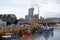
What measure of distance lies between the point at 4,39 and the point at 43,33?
31.7 m

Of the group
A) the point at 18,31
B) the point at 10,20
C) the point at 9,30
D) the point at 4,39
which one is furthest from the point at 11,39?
the point at 10,20

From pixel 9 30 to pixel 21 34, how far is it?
6984mm

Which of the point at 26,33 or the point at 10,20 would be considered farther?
the point at 10,20

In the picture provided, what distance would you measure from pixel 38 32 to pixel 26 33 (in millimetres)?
13138

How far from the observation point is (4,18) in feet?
324

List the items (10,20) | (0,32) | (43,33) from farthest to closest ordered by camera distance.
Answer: (10,20), (43,33), (0,32)

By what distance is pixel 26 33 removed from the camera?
57500 mm

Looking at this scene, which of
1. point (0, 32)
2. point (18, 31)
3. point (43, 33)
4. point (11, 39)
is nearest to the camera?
point (11, 39)

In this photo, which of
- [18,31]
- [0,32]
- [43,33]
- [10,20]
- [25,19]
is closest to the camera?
[0,32]

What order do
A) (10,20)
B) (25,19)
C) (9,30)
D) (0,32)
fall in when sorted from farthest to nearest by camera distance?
(25,19), (10,20), (9,30), (0,32)

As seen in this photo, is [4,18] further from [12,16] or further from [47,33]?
[47,33]

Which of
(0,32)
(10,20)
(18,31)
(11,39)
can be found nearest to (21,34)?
(18,31)

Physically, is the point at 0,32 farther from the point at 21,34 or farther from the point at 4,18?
the point at 4,18

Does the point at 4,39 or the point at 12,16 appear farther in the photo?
the point at 12,16
